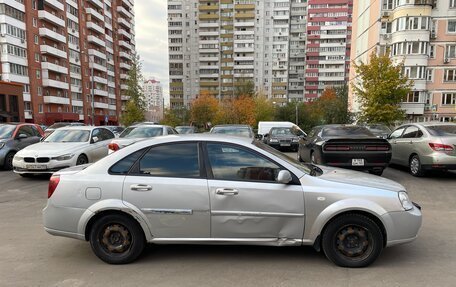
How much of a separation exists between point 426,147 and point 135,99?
43242 millimetres

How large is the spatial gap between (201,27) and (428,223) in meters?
91.5

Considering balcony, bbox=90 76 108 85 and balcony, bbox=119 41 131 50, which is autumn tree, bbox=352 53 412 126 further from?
balcony, bbox=119 41 131 50

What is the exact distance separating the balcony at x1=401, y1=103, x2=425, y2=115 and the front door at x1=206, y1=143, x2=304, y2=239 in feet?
132

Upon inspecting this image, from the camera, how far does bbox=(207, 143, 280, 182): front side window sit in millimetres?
3682

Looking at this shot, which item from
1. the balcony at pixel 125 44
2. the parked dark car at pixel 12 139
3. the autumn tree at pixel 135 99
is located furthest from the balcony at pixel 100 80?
the parked dark car at pixel 12 139

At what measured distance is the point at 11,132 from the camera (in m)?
11.6

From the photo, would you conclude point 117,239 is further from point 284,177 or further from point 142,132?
point 142,132

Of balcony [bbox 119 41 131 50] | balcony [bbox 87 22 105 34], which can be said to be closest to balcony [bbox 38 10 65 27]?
balcony [bbox 87 22 105 34]

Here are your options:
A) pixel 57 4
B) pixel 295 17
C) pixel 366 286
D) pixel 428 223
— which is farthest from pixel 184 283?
pixel 295 17

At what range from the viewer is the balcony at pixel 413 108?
37.8 meters

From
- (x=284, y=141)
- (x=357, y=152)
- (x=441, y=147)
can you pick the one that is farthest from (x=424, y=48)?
(x=357, y=152)

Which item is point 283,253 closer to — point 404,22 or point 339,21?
point 404,22

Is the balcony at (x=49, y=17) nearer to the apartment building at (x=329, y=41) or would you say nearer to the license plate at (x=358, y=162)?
the license plate at (x=358, y=162)

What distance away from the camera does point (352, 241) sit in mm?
3646
